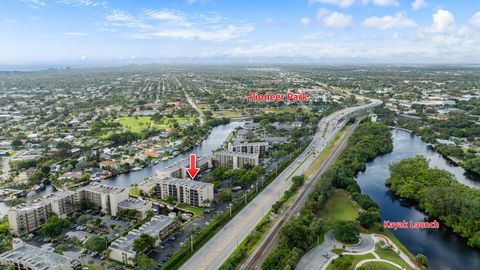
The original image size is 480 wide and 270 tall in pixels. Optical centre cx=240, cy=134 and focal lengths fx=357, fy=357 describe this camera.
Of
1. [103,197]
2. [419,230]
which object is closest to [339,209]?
[419,230]

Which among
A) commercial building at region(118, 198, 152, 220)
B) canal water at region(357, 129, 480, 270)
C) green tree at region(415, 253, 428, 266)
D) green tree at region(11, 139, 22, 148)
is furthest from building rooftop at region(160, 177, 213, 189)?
green tree at region(11, 139, 22, 148)

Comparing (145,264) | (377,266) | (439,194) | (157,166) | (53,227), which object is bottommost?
(157,166)

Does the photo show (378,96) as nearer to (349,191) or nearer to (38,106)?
(349,191)

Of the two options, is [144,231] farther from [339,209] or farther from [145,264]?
[339,209]

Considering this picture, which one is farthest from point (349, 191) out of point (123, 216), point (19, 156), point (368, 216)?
point (19, 156)

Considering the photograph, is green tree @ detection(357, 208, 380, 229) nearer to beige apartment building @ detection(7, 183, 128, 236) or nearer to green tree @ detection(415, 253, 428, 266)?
green tree @ detection(415, 253, 428, 266)

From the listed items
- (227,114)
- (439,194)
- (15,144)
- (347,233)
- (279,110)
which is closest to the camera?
(347,233)
